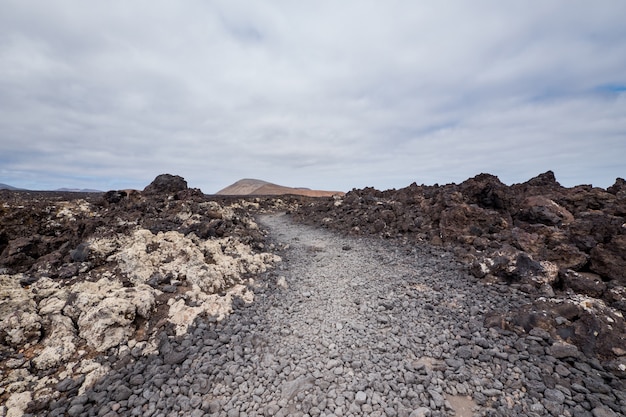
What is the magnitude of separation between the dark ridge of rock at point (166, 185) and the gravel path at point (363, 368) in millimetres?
15977

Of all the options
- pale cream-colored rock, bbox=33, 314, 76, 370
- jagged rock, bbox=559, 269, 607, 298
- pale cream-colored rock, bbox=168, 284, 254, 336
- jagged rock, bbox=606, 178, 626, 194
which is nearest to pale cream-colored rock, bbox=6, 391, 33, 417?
pale cream-colored rock, bbox=33, 314, 76, 370

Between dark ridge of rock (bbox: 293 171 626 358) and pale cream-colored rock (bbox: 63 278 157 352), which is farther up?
dark ridge of rock (bbox: 293 171 626 358)

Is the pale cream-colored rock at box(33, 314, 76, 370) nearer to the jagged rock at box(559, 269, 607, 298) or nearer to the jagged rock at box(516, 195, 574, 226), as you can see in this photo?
the jagged rock at box(559, 269, 607, 298)

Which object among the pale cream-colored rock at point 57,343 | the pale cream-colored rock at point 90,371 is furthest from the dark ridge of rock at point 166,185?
the pale cream-colored rock at point 90,371

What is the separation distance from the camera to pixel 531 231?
11.8 m

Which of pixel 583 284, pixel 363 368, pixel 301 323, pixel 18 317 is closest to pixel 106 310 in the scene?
pixel 18 317

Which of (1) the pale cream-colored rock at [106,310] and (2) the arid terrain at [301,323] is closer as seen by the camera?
(2) the arid terrain at [301,323]

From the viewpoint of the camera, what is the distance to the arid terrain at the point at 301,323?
5102 millimetres

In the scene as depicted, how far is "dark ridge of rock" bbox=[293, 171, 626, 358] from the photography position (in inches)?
310

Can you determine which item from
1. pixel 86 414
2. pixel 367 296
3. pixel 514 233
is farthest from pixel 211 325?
pixel 514 233

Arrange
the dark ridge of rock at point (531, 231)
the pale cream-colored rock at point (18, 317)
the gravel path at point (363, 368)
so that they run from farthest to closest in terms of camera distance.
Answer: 1. the dark ridge of rock at point (531, 231)
2. the pale cream-colored rock at point (18, 317)
3. the gravel path at point (363, 368)

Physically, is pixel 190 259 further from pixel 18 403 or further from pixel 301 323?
pixel 18 403

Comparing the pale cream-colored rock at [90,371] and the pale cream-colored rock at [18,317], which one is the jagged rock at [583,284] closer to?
the pale cream-colored rock at [90,371]

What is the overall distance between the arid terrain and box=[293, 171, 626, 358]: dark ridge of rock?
0.24ft
